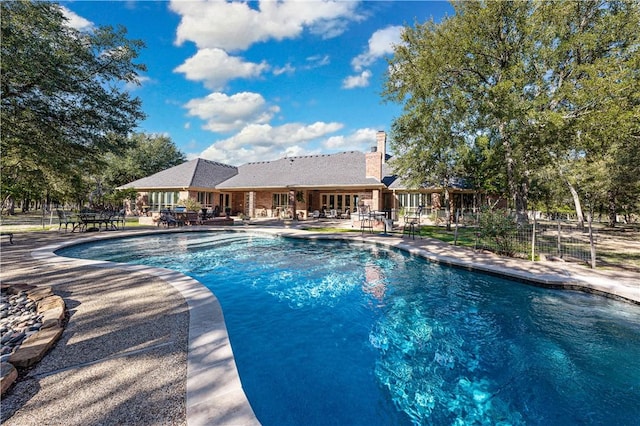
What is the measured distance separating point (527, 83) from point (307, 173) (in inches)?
706

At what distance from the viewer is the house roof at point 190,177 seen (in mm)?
26156

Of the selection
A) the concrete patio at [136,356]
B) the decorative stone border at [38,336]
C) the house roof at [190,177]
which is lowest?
the concrete patio at [136,356]

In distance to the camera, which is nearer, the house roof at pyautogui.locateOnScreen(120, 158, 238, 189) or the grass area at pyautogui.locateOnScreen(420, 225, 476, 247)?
the grass area at pyautogui.locateOnScreen(420, 225, 476, 247)

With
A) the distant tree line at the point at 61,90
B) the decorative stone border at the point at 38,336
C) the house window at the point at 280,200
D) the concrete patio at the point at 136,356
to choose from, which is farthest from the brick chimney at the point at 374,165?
the decorative stone border at the point at 38,336

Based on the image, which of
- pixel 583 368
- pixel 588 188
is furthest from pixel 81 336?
pixel 588 188

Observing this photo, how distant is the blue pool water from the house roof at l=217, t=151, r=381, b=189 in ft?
53.7

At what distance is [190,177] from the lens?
26.5 meters

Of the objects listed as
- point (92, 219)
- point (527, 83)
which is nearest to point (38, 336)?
point (92, 219)

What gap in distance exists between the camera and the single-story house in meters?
24.3

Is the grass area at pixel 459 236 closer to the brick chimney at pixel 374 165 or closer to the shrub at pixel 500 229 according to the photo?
the shrub at pixel 500 229

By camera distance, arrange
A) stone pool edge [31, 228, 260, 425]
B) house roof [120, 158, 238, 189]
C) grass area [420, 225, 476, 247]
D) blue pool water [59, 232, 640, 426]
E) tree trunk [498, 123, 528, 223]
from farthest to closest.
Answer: house roof [120, 158, 238, 189]
tree trunk [498, 123, 528, 223]
grass area [420, 225, 476, 247]
blue pool water [59, 232, 640, 426]
stone pool edge [31, 228, 260, 425]

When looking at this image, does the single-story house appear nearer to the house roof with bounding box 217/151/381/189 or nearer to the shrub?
the house roof with bounding box 217/151/381/189

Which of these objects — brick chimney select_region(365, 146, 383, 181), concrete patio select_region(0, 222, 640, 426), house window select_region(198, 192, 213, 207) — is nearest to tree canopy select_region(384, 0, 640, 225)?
brick chimney select_region(365, 146, 383, 181)

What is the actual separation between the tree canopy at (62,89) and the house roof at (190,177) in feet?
36.7
